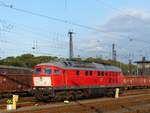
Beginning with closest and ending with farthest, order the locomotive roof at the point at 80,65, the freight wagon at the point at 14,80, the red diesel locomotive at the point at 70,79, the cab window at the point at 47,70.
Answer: the red diesel locomotive at the point at 70,79 < the cab window at the point at 47,70 < the locomotive roof at the point at 80,65 < the freight wagon at the point at 14,80

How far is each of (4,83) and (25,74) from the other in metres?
3.84

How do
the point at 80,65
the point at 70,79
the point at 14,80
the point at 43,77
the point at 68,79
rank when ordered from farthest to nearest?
the point at 14,80
the point at 80,65
the point at 70,79
the point at 68,79
the point at 43,77

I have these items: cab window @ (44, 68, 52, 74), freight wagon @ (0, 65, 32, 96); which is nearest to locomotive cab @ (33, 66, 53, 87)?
cab window @ (44, 68, 52, 74)

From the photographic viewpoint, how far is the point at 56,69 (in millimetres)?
29438

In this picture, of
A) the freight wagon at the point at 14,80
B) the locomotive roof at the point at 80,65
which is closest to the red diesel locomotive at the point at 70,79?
the locomotive roof at the point at 80,65

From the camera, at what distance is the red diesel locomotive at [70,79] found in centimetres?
2903

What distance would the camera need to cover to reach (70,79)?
1203 inches

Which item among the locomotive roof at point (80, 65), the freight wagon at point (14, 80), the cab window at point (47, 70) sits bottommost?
the freight wagon at point (14, 80)

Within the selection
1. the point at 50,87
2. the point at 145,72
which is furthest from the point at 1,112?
the point at 145,72

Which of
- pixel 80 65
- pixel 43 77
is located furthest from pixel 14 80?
pixel 80 65

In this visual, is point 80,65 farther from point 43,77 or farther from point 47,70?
point 43,77

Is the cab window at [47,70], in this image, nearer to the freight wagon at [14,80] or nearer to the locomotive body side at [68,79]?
the locomotive body side at [68,79]

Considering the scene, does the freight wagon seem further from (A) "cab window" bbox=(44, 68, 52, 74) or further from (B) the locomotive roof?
(B) the locomotive roof

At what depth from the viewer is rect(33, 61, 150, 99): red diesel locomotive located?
1143 inches
